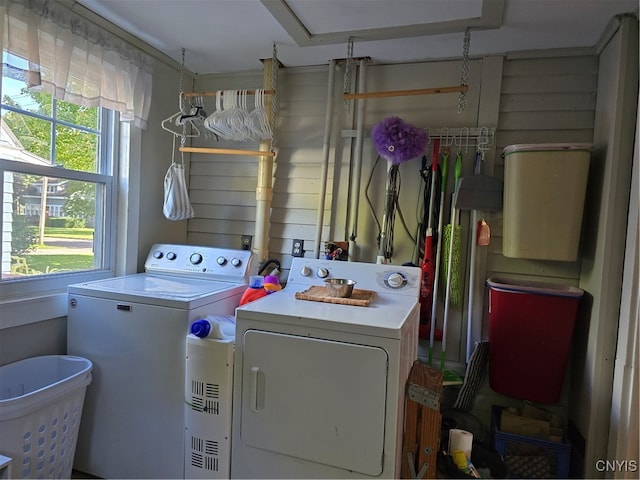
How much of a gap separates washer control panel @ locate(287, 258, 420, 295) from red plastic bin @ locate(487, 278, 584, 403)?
1.59 ft

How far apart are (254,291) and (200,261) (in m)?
0.50

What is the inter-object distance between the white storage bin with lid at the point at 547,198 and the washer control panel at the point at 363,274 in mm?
573

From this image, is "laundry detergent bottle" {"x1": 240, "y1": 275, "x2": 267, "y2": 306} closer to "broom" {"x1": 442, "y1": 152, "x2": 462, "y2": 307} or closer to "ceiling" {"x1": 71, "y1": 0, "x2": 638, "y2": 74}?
"broom" {"x1": 442, "y1": 152, "x2": 462, "y2": 307}

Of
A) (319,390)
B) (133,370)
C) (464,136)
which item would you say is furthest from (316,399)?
(464,136)

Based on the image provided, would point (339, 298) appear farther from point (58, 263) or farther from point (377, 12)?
point (58, 263)

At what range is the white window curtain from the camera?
5.33 ft

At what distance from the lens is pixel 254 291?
204cm

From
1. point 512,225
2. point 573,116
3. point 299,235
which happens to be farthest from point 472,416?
point 573,116

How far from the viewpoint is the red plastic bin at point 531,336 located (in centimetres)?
193

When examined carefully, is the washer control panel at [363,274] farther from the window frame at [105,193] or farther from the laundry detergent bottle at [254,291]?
the window frame at [105,193]

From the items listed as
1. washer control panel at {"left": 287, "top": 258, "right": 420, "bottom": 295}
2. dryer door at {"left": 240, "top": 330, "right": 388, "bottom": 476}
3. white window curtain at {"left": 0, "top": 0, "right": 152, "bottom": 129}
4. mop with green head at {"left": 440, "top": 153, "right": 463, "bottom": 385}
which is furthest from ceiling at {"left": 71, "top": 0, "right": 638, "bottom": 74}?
dryer door at {"left": 240, "top": 330, "right": 388, "bottom": 476}

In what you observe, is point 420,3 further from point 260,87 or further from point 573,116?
point 260,87

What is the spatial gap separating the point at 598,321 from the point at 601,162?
0.75 meters

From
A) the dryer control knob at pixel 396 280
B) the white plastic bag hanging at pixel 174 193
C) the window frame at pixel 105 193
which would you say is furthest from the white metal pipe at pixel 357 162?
the window frame at pixel 105 193
